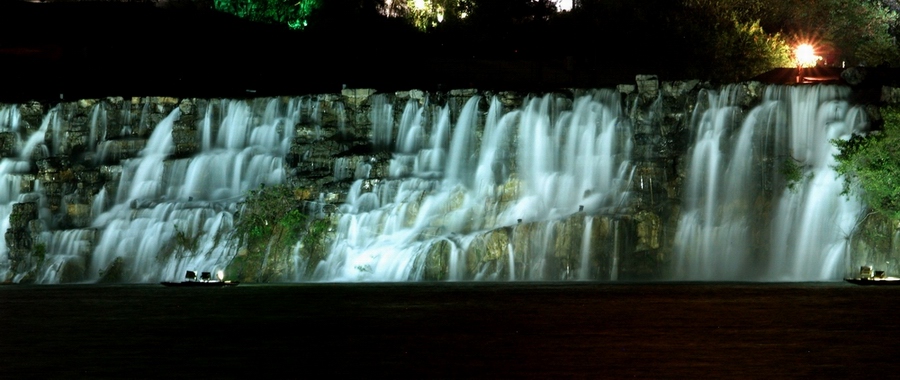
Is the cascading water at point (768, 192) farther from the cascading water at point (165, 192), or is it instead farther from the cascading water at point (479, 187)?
the cascading water at point (165, 192)

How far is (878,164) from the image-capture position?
175 ft

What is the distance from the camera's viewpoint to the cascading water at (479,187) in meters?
55.7

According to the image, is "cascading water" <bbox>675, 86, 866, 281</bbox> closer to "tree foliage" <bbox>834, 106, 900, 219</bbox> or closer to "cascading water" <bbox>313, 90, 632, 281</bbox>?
"tree foliage" <bbox>834, 106, 900, 219</bbox>

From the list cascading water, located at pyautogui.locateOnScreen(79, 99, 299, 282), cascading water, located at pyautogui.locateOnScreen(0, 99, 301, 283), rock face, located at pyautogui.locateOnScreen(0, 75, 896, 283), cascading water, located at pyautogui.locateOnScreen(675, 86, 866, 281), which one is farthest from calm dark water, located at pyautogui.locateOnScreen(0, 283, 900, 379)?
cascading water, located at pyautogui.locateOnScreen(0, 99, 301, 283)

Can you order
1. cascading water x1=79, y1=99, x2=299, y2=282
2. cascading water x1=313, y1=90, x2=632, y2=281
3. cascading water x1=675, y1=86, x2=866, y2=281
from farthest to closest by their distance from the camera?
cascading water x1=79, y1=99, x2=299, y2=282, cascading water x1=313, y1=90, x2=632, y2=281, cascading water x1=675, y1=86, x2=866, y2=281

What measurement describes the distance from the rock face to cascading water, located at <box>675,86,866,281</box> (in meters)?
0.64

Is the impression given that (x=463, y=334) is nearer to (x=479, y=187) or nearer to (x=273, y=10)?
(x=479, y=187)

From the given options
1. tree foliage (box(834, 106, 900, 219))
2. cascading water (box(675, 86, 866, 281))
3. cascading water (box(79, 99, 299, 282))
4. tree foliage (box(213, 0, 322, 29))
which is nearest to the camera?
tree foliage (box(834, 106, 900, 219))

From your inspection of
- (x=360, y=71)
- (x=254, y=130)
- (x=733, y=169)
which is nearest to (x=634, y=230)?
(x=733, y=169)

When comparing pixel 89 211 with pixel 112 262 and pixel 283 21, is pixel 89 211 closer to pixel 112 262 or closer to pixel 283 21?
pixel 112 262

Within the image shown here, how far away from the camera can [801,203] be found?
5672 centimetres

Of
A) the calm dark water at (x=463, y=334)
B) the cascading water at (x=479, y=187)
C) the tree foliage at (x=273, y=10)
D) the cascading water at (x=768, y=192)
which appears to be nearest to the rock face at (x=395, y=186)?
the cascading water at (x=479, y=187)

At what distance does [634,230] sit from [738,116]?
7.82 metres

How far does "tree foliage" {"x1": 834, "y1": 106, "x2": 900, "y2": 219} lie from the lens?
53031 mm
